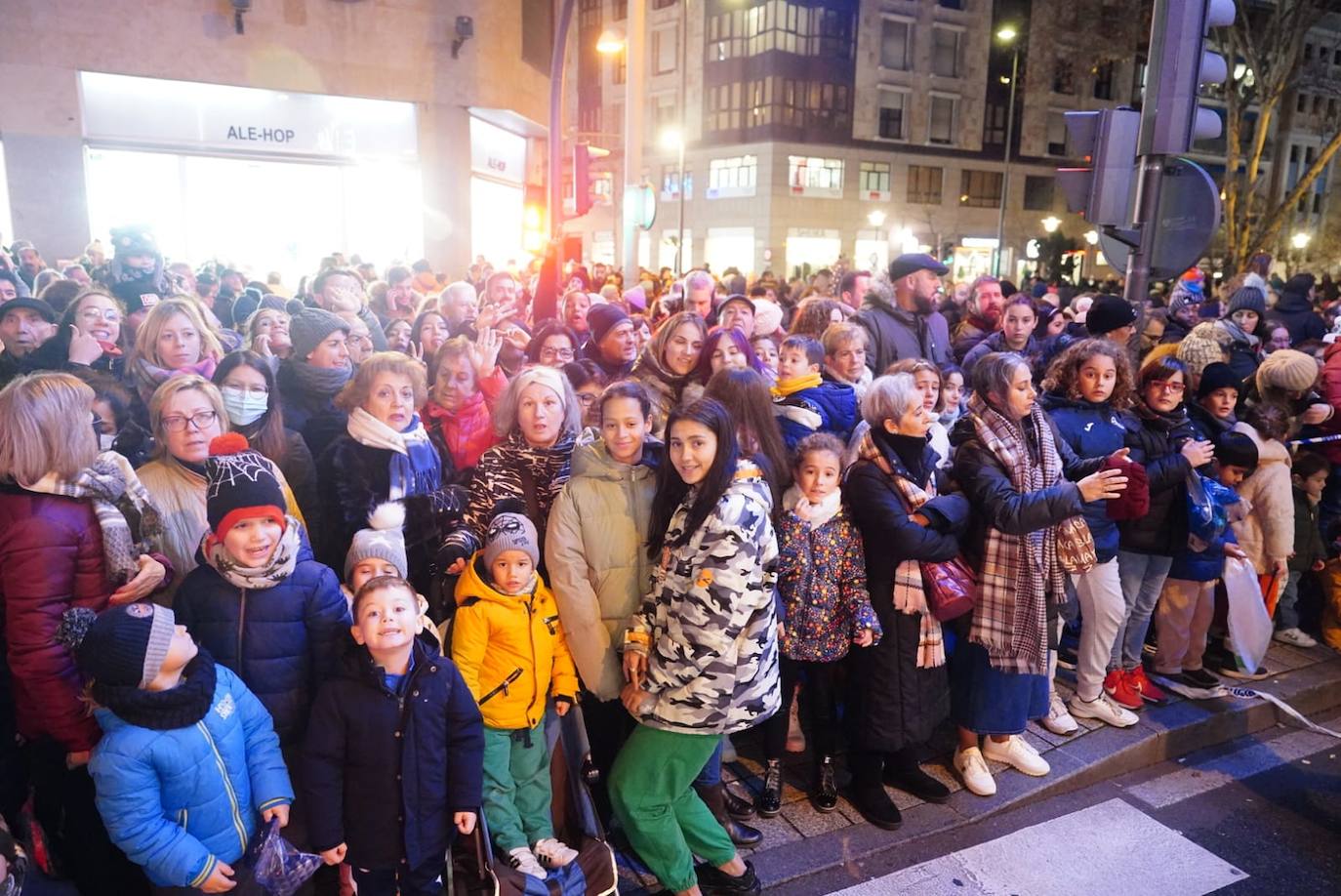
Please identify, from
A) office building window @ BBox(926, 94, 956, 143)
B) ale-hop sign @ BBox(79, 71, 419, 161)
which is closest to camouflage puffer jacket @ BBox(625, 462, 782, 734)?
ale-hop sign @ BBox(79, 71, 419, 161)

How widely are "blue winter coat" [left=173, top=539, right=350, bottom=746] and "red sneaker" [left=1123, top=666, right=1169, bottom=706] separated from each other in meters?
4.67

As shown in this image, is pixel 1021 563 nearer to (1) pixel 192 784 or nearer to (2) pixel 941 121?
(1) pixel 192 784

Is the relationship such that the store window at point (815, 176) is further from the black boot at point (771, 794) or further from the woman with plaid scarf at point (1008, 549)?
the black boot at point (771, 794)

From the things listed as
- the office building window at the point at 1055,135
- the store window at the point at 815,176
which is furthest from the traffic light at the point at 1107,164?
the office building window at the point at 1055,135

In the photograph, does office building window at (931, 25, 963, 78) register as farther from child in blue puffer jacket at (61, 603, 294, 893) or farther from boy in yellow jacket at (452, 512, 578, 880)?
child in blue puffer jacket at (61, 603, 294, 893)

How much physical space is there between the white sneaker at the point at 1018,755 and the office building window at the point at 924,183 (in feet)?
146

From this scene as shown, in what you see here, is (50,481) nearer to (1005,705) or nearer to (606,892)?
(606,892)

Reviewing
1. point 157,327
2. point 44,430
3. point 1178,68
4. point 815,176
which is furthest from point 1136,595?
point 815,176

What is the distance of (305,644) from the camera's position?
10.6ft

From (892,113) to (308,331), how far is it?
4535 centimetres

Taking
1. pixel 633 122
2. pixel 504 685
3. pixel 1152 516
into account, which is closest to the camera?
pixel 504 685

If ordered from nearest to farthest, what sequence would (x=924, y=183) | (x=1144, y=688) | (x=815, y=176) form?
(x=1144, y=688) < (x=815, y=176) < (x=924, y=183)

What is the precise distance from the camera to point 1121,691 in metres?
5.42

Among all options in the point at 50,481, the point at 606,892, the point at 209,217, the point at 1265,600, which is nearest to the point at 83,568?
the point at 50,481
